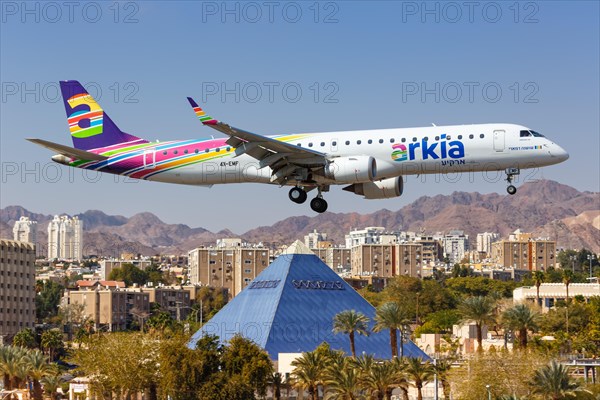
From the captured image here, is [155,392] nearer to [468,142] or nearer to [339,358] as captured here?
[339,358]

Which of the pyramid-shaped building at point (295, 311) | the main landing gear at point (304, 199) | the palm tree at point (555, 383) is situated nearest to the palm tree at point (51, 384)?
the pyramid-shaped building at point (295, 311)

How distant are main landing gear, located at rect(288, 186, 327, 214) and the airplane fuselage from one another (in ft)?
5.81

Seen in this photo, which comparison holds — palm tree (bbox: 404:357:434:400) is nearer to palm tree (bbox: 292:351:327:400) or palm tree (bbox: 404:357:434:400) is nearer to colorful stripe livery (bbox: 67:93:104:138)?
palm tree (bbox: 292:351:327:400)

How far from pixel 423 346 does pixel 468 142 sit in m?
103

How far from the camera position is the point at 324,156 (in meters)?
68.9

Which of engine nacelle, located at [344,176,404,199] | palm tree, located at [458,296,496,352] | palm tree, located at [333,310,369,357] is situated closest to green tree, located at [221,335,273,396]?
palm tree, located at [333,310,369,357]

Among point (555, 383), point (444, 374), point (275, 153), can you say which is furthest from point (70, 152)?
point (444, 374)

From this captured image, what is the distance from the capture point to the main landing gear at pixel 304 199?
71875 millimetres

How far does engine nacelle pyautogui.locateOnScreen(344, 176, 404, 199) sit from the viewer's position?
70750mm

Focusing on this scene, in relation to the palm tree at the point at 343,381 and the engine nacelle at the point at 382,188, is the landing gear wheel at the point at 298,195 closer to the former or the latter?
the engine nacelle at the point at 382,188

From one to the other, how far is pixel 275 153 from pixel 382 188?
23.4 ft

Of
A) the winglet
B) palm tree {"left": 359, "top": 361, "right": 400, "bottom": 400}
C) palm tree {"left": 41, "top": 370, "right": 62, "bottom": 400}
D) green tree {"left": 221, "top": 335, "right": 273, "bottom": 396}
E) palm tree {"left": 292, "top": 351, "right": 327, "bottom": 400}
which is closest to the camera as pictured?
the winglet

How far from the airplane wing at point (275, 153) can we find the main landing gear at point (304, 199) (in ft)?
6.44

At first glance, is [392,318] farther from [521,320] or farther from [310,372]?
[310,372]
